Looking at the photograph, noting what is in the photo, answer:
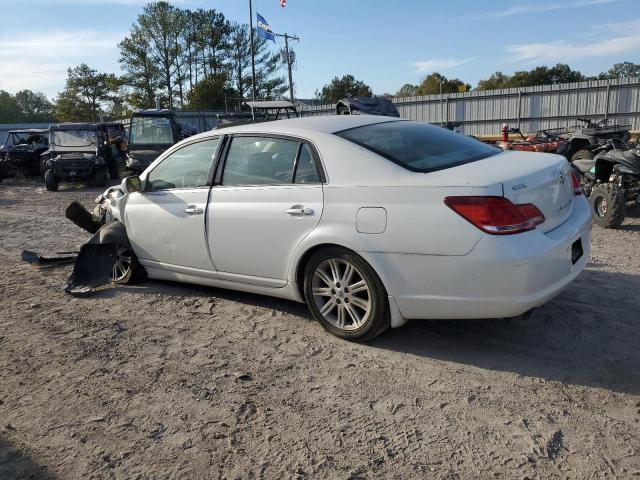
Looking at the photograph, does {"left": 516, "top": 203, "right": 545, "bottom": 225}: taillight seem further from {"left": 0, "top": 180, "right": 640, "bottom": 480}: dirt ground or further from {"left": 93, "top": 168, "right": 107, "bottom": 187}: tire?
{"left": 93, "top": 168, "right": 107, "bottom": 187}: tire

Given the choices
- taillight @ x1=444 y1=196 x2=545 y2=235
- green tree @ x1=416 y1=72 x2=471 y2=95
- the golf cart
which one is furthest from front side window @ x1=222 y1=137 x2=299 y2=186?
green tree @ x1=416 y1=72 x2=471 y2=95

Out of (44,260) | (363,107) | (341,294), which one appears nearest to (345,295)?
(341,294)

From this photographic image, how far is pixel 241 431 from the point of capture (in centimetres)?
294

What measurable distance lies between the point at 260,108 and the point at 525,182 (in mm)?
14829

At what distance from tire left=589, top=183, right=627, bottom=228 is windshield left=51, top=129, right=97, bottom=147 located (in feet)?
48.4

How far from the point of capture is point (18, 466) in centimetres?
272

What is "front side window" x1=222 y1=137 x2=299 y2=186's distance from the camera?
13.8 ft

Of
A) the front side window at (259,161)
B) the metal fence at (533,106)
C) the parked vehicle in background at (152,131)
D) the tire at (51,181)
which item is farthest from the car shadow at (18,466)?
the metal fence at (533,106)

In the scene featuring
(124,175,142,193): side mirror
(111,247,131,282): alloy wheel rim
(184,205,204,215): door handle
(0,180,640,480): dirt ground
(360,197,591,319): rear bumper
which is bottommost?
(0,180,640,480): dirt ground

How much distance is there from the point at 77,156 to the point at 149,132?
7.79 feet

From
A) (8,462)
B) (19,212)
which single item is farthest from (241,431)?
(19,212)

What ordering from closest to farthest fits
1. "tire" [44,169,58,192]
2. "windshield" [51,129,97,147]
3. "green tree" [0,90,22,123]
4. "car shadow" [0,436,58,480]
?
"car shadow" [0,436,58,480] → "tire" [44,169,58,192] → "windshield" [51,129,97,147] → "green tree" [0,90,22,123]

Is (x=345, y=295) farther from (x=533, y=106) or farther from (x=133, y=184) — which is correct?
(x=533, y=106)

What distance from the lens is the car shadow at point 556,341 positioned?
3412 millimetres
